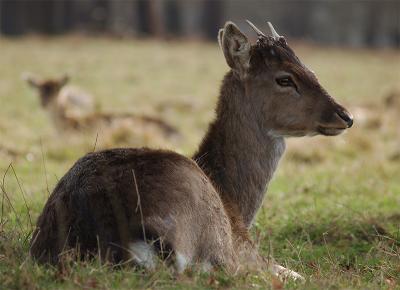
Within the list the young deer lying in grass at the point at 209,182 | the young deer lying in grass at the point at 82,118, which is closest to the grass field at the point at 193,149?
the young deer lying in grass at the point at 209,182

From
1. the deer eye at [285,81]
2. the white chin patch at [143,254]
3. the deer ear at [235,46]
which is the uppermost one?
the deer ear at [235,46]

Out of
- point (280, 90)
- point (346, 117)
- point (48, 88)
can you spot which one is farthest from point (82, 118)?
point (346, 117)

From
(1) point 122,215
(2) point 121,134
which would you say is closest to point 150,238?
(1) point 122,215

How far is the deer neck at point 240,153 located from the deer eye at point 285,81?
0.29m

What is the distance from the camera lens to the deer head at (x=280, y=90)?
6.19 metres

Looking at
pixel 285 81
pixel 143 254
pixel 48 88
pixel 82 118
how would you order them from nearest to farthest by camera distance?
pixel 143 254 → pixel 285 81 → pixel 82 118 → pixel 48 88

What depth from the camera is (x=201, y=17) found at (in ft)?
139

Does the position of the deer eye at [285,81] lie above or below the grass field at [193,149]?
above

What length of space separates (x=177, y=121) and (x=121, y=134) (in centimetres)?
436

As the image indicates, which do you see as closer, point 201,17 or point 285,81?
point 285,81

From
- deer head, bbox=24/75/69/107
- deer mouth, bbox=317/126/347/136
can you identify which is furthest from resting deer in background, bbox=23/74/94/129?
deer mouth, bbox=317/126/347/136

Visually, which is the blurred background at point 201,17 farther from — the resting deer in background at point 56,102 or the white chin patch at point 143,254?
the white chin patch at point 143,254

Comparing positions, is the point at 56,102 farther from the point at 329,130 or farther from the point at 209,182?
the point at 209,182

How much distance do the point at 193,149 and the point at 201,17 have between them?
2977cm
